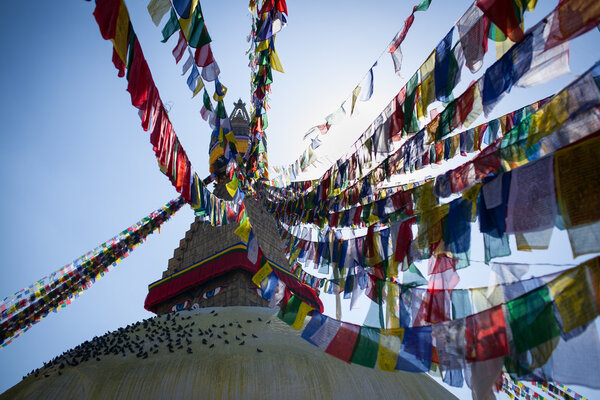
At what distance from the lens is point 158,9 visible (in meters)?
3.29

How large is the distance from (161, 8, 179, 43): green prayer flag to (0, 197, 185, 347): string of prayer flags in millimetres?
7056

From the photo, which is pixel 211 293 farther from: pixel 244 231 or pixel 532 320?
pixel 532 320

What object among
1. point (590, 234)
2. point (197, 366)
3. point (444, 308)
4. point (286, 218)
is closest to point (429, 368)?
point (444, 308)

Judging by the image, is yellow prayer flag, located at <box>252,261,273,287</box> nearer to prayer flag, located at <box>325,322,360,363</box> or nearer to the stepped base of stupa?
prayer flag, located at <box>325,322,360,363</box>

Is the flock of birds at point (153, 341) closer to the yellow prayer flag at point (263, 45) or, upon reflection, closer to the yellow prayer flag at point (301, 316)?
the yellow prayer flag at point (301, 316)

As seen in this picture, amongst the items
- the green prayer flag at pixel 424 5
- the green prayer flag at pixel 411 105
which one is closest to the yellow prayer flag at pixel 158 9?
the green prayer flag at pixel 424 5

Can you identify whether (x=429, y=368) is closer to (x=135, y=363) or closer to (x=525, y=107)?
(x=525, y=107)

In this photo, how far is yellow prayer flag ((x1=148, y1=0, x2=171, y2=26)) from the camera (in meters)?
3.27

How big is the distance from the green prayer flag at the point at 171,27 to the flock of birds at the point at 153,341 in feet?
12.7

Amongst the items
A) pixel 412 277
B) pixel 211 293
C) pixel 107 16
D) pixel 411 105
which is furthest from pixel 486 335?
pixel 211 293

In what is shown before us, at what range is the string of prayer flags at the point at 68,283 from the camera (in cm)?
785

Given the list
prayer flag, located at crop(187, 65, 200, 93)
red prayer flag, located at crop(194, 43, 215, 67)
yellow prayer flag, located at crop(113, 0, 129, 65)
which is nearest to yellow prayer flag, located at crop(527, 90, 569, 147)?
red prayer flag, located at crop(194, 43, 215, 67)

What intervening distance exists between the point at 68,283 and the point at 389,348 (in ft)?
26.6

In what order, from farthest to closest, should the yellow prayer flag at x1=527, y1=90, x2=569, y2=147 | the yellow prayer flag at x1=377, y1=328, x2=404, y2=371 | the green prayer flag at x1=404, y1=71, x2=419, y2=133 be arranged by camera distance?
the green prayer flag at x1=404, y1=71, x2=419, y2=133 < the yellow prayer flag at x1=377, y1=328, x2=404, y2=371 < the yellow prayer flag at x1=527, y1=90, x2=569, y2=147
